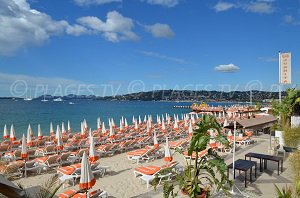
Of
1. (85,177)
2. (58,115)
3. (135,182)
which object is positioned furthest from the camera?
(58,115)

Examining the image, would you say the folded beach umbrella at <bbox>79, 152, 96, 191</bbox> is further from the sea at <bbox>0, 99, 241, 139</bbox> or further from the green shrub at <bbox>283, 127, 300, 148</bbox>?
the sea at <bbox>0, 99, 241, 139</bbox>

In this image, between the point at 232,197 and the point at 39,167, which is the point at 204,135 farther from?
the point at 39,167

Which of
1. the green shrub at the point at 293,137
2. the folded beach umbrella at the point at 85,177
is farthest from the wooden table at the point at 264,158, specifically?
the folded beach umbrella at the point at 85,177

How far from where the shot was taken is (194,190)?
571 cm

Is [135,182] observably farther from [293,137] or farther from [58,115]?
[58,115]

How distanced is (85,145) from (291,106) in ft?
38.7

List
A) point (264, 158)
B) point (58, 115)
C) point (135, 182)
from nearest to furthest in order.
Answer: point (135, 182) < point (264, 158) < point (58, 115)

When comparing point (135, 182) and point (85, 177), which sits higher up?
point (85, 177)

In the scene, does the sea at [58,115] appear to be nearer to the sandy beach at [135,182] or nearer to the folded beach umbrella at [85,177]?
the sandy beach at [135,182]

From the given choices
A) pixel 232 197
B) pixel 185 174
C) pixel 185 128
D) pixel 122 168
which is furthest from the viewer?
pixel 185 128

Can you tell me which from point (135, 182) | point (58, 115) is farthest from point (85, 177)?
point (58, 115)

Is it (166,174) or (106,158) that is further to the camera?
(106,158)

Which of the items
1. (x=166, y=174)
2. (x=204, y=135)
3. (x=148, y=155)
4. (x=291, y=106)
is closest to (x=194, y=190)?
(x=204, y=135)

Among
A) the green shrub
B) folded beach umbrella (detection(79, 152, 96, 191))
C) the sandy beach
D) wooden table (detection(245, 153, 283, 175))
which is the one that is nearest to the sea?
the sandy beach
